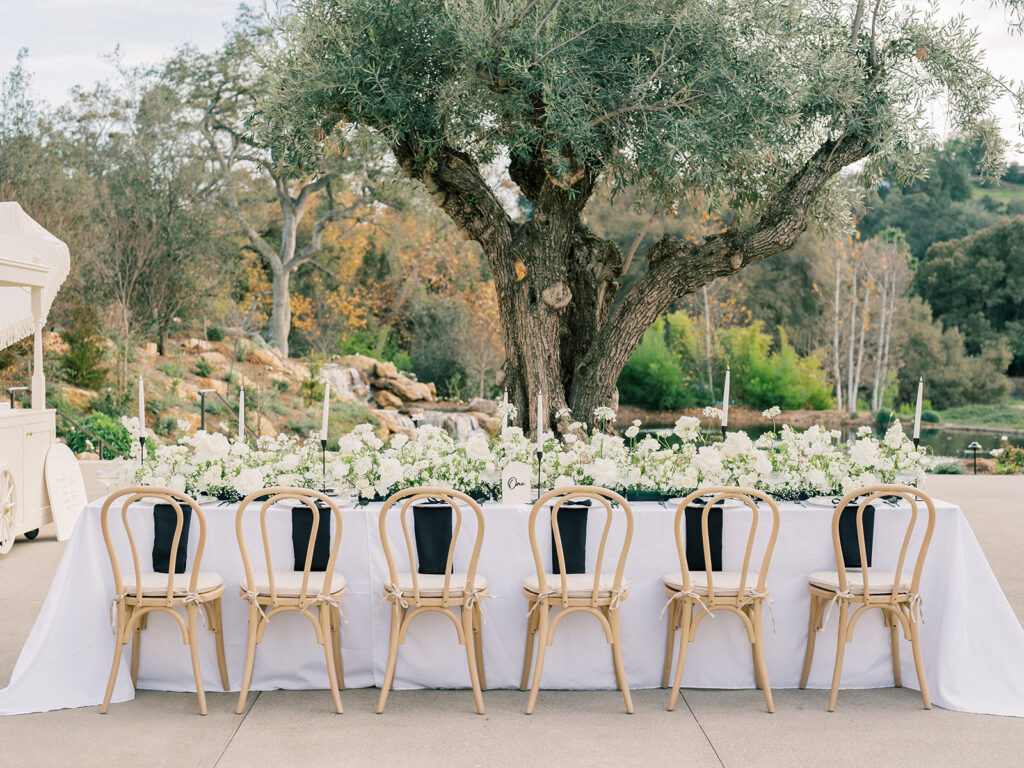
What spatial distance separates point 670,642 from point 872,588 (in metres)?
0.82

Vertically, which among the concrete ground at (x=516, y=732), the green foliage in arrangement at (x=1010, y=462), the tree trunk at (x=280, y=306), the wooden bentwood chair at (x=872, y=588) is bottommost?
the concrete ground at (x=516, y=732)

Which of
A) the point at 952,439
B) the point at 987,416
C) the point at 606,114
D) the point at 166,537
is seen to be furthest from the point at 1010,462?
the point at 166,537

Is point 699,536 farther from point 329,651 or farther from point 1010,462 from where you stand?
point 1010,462

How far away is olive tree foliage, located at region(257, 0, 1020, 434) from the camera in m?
5.82

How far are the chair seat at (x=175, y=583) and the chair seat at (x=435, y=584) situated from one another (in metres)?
0.72

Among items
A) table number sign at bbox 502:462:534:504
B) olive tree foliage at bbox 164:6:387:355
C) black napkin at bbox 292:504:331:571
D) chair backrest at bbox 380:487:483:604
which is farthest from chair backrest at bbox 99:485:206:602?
olive tree foliage at bbox 164:6:387:355

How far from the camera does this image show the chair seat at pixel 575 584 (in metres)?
3.49

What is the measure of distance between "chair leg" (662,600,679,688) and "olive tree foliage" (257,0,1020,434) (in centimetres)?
302

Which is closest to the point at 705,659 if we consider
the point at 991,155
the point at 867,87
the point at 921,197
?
the point at 867,87

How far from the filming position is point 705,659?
3791 millimetres

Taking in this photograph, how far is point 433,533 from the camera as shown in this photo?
363cm

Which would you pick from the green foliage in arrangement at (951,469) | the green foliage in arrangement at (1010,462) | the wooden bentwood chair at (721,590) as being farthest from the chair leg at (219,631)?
the green foliage in arrangement at (1010,462)

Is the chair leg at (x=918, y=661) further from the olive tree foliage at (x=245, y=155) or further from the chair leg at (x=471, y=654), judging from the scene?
the olive tree foliage at (x=245, y=155)

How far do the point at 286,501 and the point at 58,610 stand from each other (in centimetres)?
96
